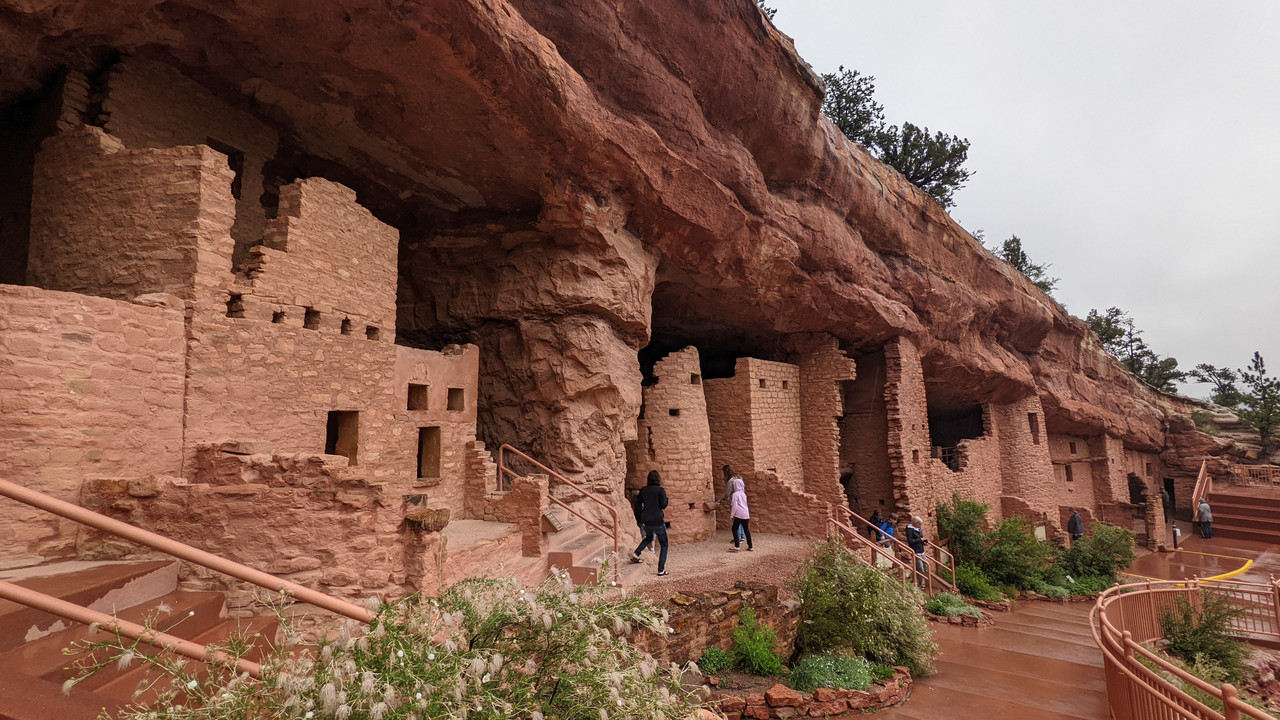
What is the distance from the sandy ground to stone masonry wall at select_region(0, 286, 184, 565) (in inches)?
221

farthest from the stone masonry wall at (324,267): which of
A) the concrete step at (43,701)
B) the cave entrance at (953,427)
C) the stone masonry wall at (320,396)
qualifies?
the cave entrance at (953,427)

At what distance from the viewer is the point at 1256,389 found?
3175 centimetres

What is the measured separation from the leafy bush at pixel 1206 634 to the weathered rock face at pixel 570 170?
311 inches

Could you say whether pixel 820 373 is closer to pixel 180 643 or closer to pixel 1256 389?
pixel 180 643

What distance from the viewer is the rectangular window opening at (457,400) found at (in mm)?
9491

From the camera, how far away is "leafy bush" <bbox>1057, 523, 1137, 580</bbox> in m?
15.5

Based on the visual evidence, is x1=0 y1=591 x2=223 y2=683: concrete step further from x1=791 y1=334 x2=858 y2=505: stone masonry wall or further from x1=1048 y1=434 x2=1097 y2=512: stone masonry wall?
x1=1048 y1=434 x2=1097 y2=512: stone masonry wall

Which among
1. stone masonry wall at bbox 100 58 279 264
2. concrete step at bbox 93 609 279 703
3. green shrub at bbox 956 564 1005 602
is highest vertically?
stone masonry wall at bbox 100 58 279 264

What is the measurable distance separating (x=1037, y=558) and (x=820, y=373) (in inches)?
265

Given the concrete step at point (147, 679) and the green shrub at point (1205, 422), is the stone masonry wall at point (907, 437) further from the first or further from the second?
the green shrub at point (1205, 422)

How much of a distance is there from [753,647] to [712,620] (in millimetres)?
607

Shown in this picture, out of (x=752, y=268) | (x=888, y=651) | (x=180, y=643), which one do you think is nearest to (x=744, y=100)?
(x=752, y=268)

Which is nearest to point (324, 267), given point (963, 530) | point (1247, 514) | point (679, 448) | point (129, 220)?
point (129, 220)

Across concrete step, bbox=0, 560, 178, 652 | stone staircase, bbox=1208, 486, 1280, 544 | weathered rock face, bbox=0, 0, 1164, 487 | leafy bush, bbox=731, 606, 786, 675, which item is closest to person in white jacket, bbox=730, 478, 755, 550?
weathered rock face, bbox=0, 0, 1164, 487
